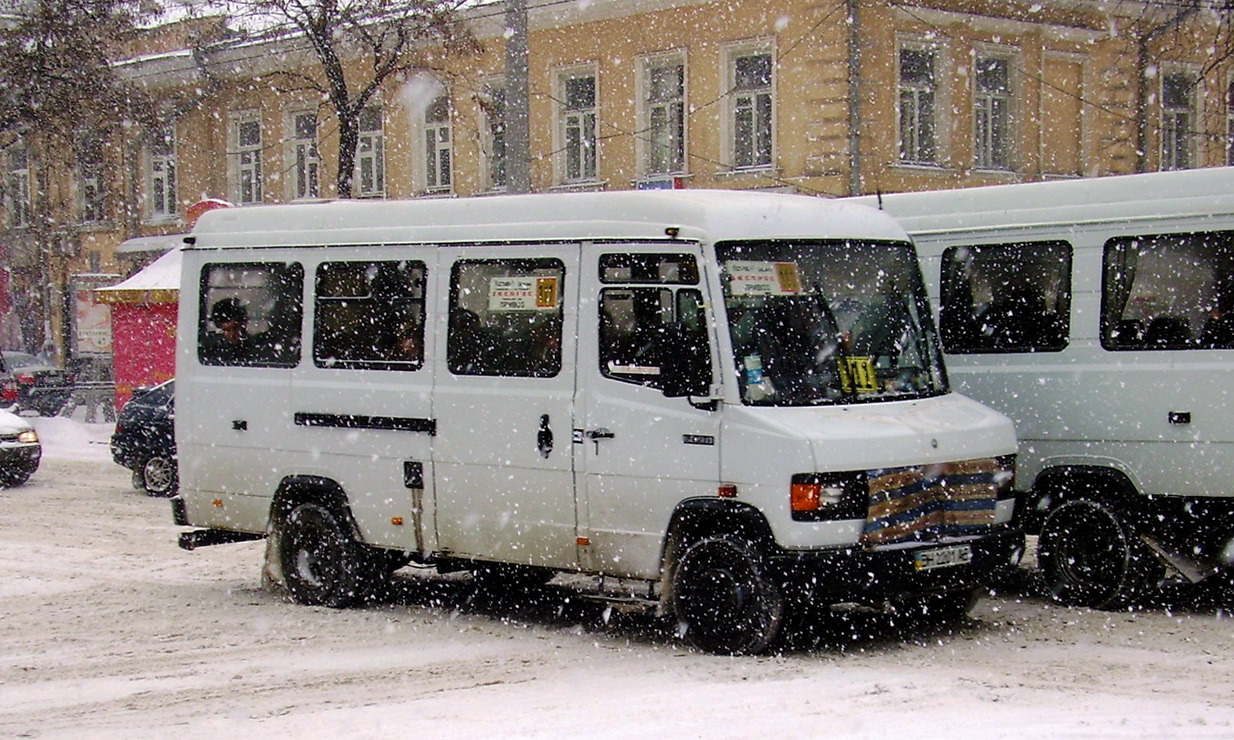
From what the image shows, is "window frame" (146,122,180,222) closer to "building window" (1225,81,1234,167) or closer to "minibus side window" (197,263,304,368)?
"building window" (1225,81,1234,167)

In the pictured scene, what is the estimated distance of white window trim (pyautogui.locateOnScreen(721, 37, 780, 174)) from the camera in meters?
27.5

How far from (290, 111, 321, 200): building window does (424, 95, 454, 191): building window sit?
3.17m

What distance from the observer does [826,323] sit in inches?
390

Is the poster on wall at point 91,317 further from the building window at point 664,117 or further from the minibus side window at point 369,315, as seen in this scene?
the minibus side window at point 369,315

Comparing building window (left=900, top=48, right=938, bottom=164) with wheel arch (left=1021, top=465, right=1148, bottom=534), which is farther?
building window (left=900, top=48, right=938, bottom=164)

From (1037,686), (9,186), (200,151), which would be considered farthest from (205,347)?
(9,186)

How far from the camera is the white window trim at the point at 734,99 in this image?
1084 inches

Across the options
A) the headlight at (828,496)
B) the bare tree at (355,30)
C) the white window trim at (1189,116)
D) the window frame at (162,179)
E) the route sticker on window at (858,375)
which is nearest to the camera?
the headlight at (828,496)

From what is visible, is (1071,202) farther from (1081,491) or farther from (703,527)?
(703,527)

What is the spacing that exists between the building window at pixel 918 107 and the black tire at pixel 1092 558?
17.0 m

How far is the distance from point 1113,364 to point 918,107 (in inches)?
693

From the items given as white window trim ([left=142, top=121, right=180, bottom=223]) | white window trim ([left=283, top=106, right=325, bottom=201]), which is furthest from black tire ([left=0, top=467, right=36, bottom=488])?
white window trim ([left=142, top=121, right=180, bottom=223])

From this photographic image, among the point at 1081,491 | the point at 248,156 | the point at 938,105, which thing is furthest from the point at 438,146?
the point at 1081,491

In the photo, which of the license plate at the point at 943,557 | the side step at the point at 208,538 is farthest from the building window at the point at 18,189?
the license plate at the point at 943,557
